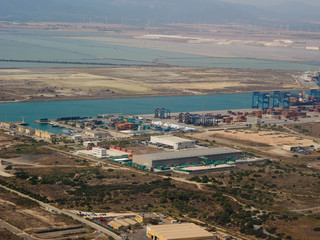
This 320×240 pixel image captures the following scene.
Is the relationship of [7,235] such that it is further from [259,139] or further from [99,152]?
[259,139]

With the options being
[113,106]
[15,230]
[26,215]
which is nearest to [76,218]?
[26,215]

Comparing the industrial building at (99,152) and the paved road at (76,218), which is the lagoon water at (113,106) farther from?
the paved road at (76,218)

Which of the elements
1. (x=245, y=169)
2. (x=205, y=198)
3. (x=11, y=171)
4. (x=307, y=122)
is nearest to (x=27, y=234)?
(x=205, y=198)

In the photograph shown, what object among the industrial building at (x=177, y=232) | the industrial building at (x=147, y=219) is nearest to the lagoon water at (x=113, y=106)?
the industrial building at (x=147, y=219)

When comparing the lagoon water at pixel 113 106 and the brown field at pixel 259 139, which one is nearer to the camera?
the brown field at pixel 259 139

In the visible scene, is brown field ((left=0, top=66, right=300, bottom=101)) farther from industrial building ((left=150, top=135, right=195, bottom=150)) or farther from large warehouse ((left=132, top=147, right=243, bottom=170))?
large warehouse ((left=132, top=147, right=243, bottom=170))

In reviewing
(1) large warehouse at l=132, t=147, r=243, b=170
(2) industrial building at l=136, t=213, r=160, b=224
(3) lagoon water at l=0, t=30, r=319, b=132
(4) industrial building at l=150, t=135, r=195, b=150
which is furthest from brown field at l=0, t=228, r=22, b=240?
(3) lagoon water at l=0, t=30, r=319, b=132
